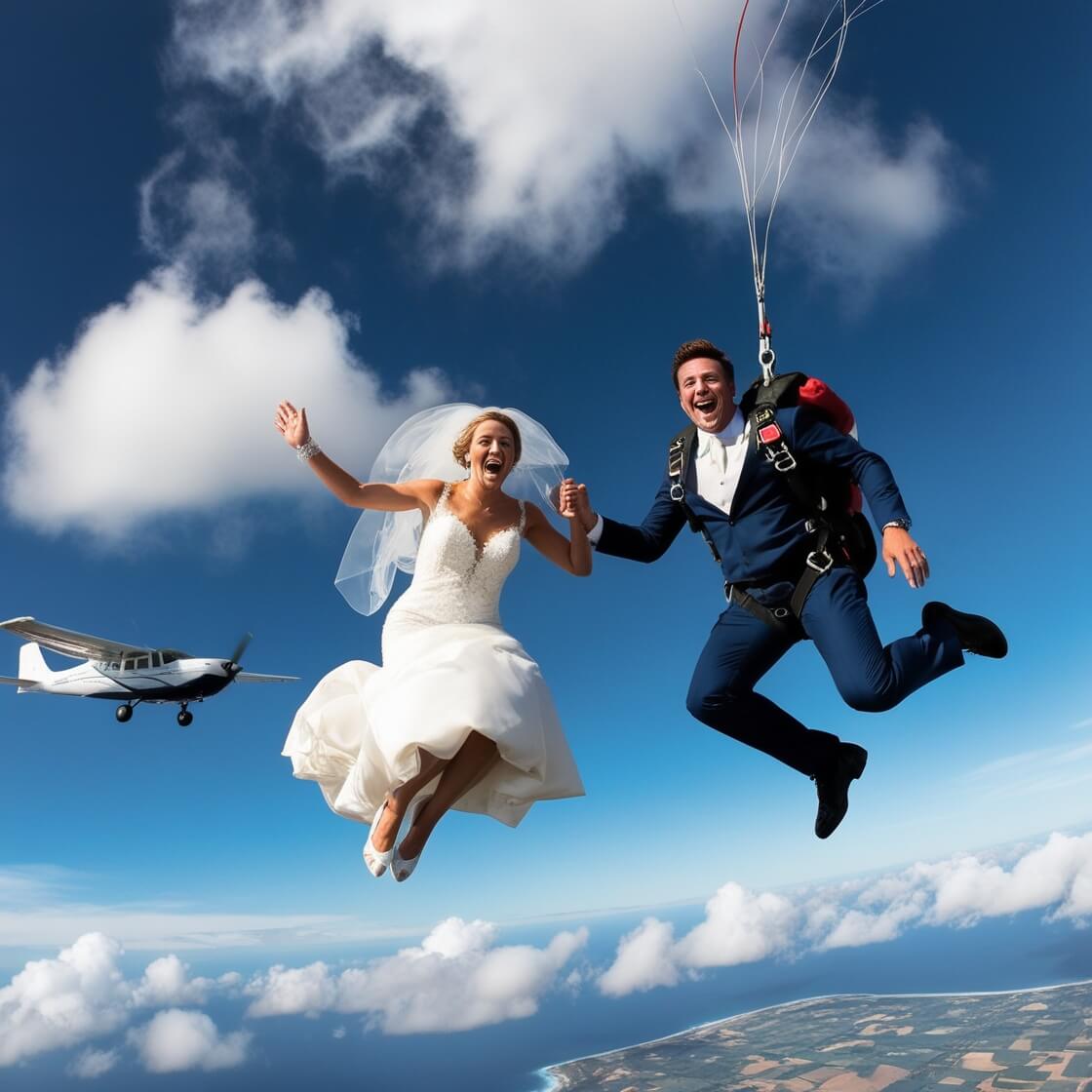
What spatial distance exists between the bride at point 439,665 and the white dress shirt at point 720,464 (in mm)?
674

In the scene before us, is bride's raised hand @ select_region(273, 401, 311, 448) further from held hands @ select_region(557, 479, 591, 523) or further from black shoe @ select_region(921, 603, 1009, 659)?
black shoe @ select_region(921, 603, 1009, 659)

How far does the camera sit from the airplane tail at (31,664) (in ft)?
139

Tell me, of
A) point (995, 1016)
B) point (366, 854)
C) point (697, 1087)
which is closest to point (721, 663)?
point (366, 854)

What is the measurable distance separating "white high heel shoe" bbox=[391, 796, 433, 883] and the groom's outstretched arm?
1.77 m

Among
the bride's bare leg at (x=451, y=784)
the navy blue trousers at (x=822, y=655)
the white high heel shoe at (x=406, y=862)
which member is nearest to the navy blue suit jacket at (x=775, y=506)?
the navy blue trousers at (x=822, y=655)

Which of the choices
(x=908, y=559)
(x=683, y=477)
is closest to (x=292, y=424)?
(x=683, y=477)

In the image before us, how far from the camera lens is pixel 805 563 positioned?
423 cm

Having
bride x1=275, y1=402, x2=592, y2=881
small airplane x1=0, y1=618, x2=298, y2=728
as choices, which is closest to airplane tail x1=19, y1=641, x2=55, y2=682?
small airplane x1=0, y1=618, x2=298, y2=728

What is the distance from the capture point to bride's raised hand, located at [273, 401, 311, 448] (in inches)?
169

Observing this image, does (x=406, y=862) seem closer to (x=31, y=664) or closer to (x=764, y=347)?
(x=764, y=347)

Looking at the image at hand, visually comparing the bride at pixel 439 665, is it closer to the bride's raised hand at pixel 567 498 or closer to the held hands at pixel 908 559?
the bride's raised hand at pixel 567 498

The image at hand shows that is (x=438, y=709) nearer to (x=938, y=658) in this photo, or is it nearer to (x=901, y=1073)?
(x=938, y=658)

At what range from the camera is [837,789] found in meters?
4.62

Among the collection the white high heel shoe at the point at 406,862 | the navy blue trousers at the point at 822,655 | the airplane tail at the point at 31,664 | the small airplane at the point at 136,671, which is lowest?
the white high heel shoe at the point at 406,862
